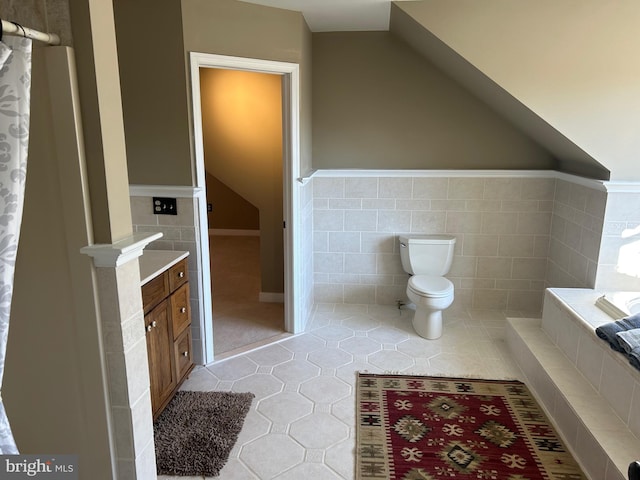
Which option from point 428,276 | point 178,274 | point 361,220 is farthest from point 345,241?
point 178,274

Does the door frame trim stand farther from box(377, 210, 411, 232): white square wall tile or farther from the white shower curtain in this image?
the white shower curtain

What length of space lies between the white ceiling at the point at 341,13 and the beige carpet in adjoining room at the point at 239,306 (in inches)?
96.0

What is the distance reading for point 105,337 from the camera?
1484 mm

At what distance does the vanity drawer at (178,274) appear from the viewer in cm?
263

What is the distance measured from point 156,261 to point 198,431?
0.98 metres

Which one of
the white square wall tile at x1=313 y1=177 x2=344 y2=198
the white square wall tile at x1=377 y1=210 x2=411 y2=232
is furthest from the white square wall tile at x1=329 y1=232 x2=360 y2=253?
the white square wall tile at x1=313 y1=177 x2=344 y2=198

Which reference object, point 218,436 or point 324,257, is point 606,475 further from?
point 324,257

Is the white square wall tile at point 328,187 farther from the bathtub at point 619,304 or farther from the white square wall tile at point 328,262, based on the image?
the bathtub at point 619,304

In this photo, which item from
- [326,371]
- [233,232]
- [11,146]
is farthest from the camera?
[233,232]

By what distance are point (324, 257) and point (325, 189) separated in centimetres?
64

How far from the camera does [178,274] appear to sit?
8.99 feet

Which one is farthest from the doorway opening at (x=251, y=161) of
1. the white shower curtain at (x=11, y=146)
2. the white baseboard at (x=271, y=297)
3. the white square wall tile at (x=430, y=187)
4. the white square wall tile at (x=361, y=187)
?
the white shower curtain at (x=11, y=146)

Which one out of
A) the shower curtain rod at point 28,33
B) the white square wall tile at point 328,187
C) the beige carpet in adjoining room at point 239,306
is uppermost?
the shower curtain rod at point 28,33

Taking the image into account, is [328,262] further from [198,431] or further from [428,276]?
[198,431]
